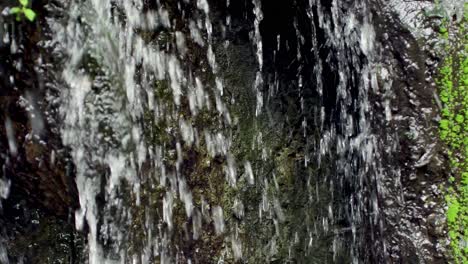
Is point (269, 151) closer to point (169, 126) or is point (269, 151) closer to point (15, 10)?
point (169, 126)

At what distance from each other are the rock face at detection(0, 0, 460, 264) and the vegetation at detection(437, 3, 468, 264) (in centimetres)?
3

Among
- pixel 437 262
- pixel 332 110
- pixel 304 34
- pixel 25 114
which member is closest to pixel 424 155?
pixel 437 262

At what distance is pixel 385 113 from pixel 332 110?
46cm

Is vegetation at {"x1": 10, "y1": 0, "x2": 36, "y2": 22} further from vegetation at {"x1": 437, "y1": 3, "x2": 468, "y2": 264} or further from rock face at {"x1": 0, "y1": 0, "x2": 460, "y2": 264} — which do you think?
vegetation at {"x1": 437, "y1": 3, "x2": 468, "y2": 264}

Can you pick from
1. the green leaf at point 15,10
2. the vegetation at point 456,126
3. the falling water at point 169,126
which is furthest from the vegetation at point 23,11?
the vegetation at point 456,126

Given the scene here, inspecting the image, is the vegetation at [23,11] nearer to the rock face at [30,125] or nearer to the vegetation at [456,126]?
the rock face at [30,125]

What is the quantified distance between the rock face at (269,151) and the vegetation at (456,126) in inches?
1.2

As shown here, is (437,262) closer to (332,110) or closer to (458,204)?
(458,204)

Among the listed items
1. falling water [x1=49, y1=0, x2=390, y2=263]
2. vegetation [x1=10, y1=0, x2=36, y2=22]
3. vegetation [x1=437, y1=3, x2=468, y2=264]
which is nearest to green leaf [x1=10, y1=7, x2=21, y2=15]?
vegetation [x1=10, y1=0, x2=36, y2=22]

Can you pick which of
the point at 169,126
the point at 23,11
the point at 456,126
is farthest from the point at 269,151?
the point at 23,11

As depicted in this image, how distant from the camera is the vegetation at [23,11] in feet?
7.57

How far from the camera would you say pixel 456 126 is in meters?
2.09

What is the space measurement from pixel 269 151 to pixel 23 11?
1129mm

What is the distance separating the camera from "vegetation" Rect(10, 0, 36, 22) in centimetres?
231
